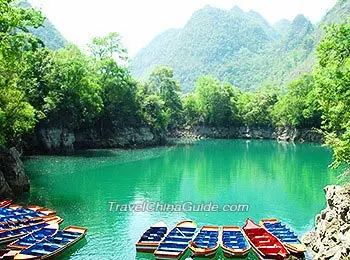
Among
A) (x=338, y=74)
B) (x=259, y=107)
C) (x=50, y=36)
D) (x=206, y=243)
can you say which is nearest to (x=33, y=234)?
(x=206, y=243)

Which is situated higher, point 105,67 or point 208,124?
point 105,67

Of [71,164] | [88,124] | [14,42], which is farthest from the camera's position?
[88,124]

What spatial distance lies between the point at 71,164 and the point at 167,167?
35.5 ft

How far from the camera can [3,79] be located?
30.3 m

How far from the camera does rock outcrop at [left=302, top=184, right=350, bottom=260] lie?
1543cm

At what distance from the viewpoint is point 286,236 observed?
65.0 feet

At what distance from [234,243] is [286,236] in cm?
260

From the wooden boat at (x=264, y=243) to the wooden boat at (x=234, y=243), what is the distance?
361 millimetres

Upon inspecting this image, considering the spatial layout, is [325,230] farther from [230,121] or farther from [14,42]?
[230,121]

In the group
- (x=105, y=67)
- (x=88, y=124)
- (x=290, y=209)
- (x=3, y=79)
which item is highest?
(x=105, y=67)

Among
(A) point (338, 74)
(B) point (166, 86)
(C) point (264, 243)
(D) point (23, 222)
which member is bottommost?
(C) point (264, 243)

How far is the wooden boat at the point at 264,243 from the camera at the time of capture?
1755cm

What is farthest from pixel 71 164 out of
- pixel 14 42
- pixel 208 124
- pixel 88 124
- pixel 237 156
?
pixel 208 124

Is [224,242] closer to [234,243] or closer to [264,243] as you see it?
[234,243]
